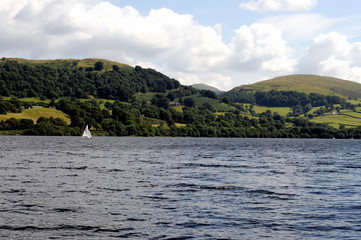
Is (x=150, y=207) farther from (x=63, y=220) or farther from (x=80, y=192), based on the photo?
(x=80, y=192)

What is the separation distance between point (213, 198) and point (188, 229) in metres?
10.5

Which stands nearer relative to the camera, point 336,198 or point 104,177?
point 336,198

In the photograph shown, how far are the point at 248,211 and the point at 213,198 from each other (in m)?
5.32

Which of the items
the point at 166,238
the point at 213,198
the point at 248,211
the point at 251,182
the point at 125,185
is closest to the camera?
the point at 166,238

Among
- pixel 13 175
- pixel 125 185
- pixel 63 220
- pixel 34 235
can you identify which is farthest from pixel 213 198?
pixel 13 175

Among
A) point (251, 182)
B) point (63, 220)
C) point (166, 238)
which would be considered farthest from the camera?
point (251, 182)

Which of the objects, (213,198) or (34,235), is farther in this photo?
(213,198)

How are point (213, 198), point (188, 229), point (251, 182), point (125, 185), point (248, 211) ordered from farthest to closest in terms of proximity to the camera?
point (251, 182), point (125, 185), point (213, 198), point (248, 211), point (188, 229)

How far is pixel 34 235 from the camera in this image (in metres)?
21.3

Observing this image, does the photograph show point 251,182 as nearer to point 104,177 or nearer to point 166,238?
point 104,177

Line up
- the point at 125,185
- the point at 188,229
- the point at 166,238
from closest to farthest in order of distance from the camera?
1. the point at 166,238
2. the point at 188,229
3. the point at 125,185

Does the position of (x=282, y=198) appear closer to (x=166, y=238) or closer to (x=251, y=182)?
(x=251, y=182)

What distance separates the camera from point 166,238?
69.3ft

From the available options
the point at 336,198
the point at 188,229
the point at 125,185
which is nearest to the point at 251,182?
the point at 336,198
